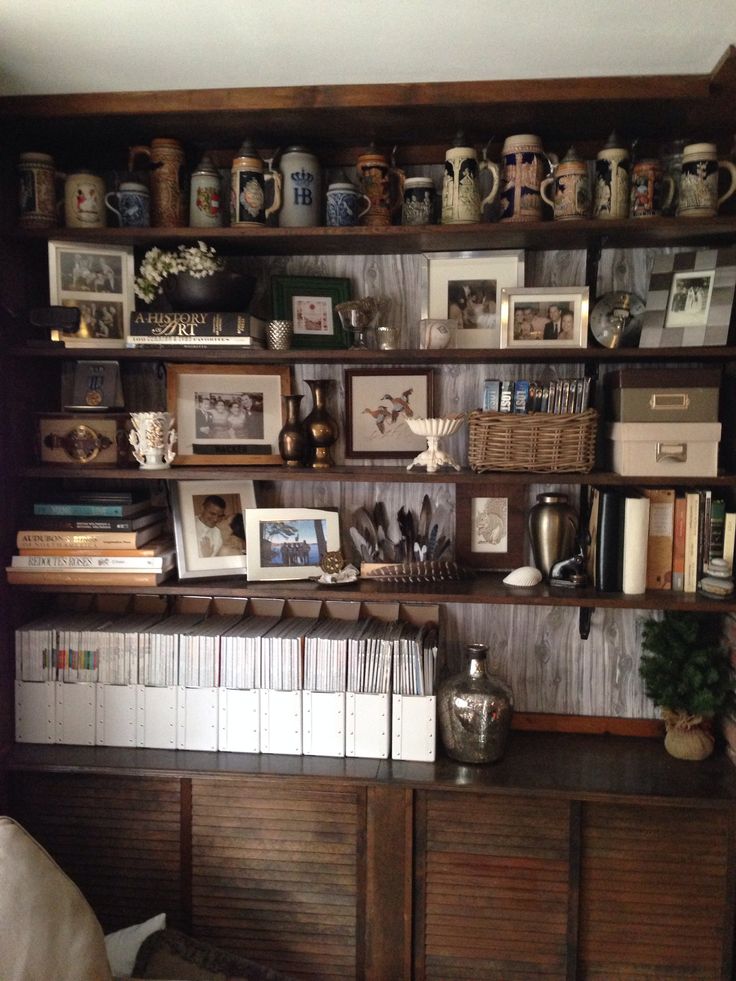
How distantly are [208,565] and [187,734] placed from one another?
0.46 metres

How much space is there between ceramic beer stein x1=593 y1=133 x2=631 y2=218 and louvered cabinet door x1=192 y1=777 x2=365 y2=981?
1.61m

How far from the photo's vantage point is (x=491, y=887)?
79.9 inches

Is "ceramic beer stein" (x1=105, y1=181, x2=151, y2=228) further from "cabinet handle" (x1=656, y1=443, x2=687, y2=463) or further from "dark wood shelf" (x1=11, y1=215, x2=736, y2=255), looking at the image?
"cabinet handle" (x1=656, y1=443, x2=687, y2=463)

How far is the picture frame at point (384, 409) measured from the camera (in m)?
2.31

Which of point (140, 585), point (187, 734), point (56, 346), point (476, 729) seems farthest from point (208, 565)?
point (476, 729)

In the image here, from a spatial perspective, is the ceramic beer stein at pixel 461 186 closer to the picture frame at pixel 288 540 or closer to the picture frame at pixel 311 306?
the picture frame at pixel 311 306

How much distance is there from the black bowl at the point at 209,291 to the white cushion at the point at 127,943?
61.9 inches

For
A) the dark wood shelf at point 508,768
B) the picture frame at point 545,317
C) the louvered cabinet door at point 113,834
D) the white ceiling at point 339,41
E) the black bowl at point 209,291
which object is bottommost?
the louvered cabinet door at point 113,834

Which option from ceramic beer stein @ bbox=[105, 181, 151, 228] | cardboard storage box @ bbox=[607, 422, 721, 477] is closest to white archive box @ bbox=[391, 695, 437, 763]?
cardboard storage box @ bbox=[607, 422, 721, 477]

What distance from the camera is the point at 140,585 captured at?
2.19m

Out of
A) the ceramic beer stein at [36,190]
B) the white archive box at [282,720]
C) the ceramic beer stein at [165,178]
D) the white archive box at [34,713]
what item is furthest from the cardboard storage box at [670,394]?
the white archive box at [34,713]

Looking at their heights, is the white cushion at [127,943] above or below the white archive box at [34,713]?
below

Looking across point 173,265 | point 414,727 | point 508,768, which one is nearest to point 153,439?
point 173,265

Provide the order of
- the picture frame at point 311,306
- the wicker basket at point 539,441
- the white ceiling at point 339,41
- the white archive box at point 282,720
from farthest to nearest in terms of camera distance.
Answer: the picture frame at point 311,306 → the white archive box at point 282,720 → the wicker basket at point 539,441 → the white ceiling at point 339,41
